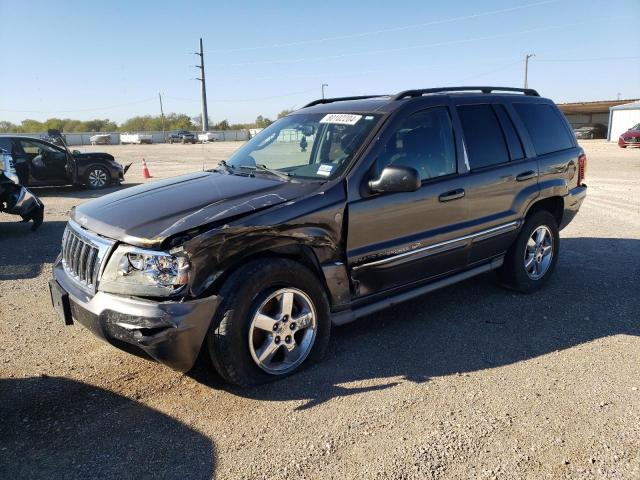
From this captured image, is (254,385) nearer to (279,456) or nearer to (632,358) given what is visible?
(279,456)

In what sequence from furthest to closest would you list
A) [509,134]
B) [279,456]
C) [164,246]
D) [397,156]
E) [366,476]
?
[509,134] < [397,156] < [164,246] < [279,456] < [366,476]

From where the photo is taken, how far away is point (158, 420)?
10.3ft

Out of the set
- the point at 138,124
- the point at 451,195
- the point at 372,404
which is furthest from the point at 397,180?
the point at 138,124

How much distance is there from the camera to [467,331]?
439 cm

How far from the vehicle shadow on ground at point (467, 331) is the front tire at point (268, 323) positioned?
0.49ft

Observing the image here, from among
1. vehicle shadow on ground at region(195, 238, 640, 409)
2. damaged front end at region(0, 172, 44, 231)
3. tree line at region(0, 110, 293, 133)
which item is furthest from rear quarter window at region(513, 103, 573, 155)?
tree line at region(0, 110, 293, 133)

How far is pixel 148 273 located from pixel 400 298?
1.99 metres

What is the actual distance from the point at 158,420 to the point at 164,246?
106cm

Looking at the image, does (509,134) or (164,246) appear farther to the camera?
(509,134)

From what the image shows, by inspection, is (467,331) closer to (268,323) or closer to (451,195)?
(451,195)

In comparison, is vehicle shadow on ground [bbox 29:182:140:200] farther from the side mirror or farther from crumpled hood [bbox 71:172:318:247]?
the side mirror

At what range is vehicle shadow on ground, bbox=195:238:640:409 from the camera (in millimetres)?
3611

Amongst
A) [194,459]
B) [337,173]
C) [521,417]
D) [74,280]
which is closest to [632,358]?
[521,417]

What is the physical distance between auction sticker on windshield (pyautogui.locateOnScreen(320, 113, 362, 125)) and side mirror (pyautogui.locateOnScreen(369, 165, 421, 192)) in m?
0.69
